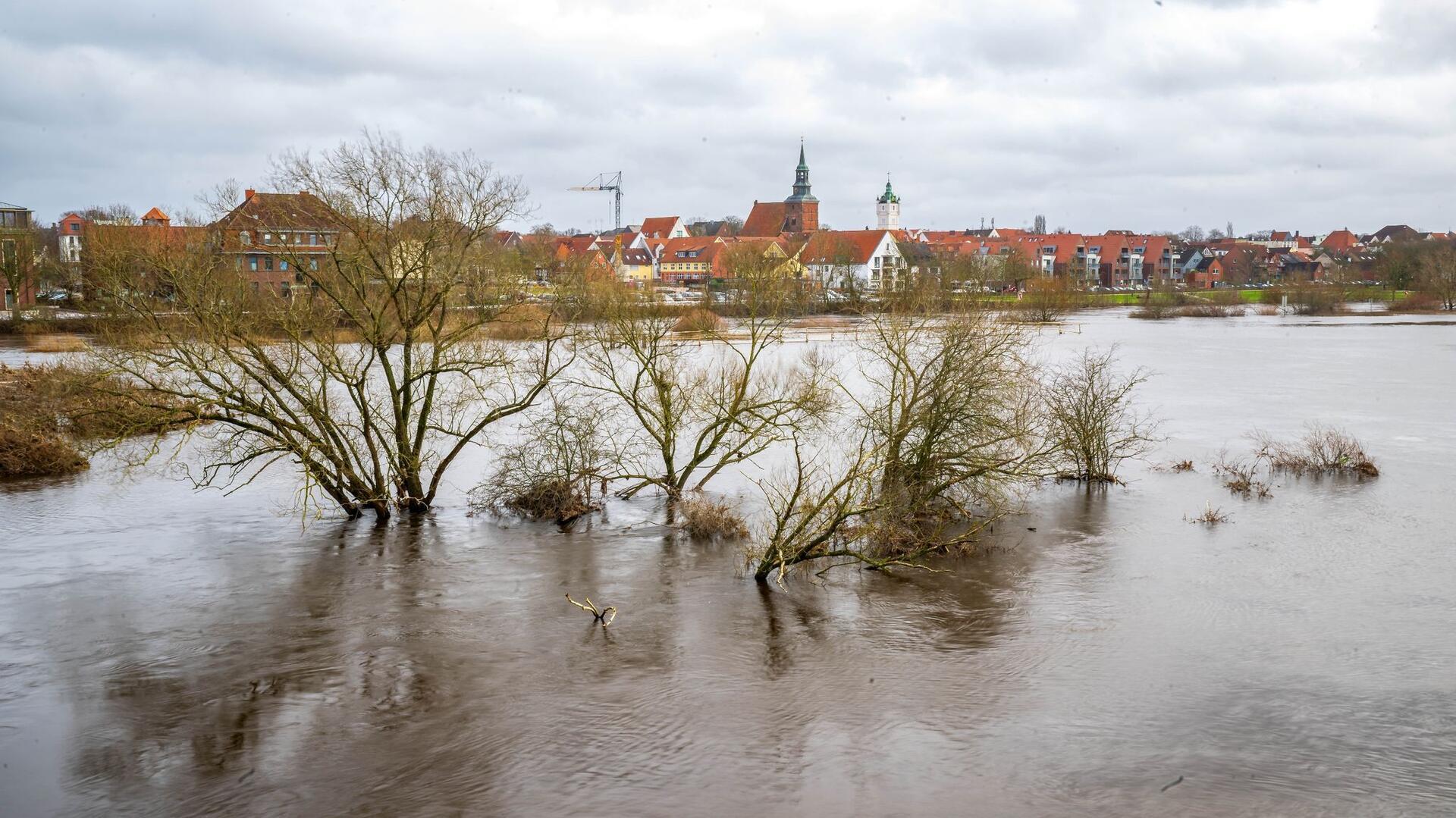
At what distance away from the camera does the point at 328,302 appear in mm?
26469

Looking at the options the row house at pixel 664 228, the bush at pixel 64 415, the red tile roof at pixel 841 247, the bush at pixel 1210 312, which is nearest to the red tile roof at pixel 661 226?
the row house at pixel 664 228

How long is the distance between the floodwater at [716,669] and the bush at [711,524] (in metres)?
0.64

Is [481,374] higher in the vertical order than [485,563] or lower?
higher

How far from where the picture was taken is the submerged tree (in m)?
22.8

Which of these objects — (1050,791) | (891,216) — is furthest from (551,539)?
(891,216)

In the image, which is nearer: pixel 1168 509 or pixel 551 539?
pixel 551 539

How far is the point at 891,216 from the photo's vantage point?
542ft

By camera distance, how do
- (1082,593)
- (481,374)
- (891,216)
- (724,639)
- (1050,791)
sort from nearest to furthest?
(1050,791) → (724,639) → (1082,593) → (481,374) → (891,216)

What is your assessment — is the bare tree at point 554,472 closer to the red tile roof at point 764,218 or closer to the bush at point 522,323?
the bush at point 522,323

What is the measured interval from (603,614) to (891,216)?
15112 cm

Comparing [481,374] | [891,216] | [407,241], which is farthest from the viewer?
[891,216]

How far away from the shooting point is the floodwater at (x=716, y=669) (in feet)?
45.2

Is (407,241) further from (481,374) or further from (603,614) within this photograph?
(603,614)

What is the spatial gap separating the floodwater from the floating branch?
263mm
